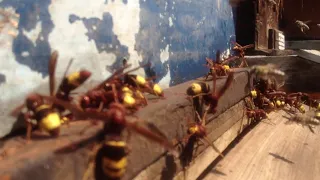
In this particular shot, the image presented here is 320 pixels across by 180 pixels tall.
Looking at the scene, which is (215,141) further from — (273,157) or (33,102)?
(33,102)

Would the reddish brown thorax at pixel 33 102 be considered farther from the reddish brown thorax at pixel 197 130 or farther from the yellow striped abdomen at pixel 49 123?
the reddish brown thorax at pixel 197 130

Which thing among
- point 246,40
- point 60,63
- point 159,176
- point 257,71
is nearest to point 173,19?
point 257,71

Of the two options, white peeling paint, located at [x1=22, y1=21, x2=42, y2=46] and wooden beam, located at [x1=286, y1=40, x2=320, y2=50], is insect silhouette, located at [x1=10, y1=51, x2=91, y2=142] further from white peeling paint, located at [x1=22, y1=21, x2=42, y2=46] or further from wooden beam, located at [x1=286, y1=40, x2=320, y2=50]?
wooden beam, located at [x1=286, y1=40, x2=320, y2=50]

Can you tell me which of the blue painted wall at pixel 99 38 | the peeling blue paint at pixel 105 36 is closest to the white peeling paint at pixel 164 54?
the blue painted wall at pixel 99 38

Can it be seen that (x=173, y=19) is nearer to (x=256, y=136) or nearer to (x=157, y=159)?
(x=256, y=136)

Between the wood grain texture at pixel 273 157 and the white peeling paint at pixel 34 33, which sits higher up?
the white peeling paint at pixel 34 33

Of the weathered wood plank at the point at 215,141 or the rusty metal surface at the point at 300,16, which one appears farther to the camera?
the rusty metal surface at the point at 300,16
